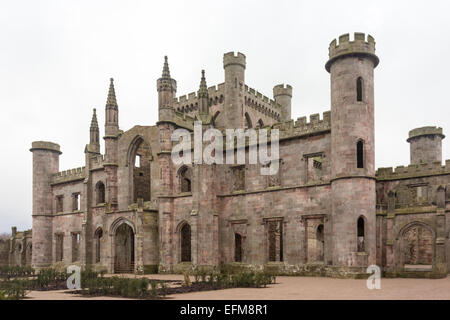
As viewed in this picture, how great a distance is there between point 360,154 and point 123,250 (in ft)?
60.9

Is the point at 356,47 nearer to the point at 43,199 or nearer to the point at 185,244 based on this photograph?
the point at 185,244

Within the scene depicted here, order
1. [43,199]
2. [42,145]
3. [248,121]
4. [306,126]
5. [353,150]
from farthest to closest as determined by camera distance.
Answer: [43,199] → [42,145] → [248,121] → [306,126] → [353,150]

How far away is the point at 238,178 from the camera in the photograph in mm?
30250

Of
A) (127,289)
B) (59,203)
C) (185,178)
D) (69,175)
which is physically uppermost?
(69,175)

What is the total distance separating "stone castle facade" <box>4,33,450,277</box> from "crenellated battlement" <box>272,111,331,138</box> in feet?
0.21

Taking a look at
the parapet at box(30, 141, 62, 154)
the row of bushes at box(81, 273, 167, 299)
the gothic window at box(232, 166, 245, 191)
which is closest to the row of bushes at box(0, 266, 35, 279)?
the parapet at box(30, 141, 62, 154)

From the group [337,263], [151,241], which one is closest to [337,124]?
[337,263]

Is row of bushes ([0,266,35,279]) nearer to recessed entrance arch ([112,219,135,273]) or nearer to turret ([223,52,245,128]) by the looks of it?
recessed entrance arch ([112,219,135,273])

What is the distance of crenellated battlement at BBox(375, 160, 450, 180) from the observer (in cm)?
2449

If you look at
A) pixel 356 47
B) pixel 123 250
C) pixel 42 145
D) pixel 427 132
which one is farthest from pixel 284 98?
pixel 42 145

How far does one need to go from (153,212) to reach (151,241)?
1991 mm

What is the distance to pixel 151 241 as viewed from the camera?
30.8m

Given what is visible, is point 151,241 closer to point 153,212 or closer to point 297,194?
point 153,212
